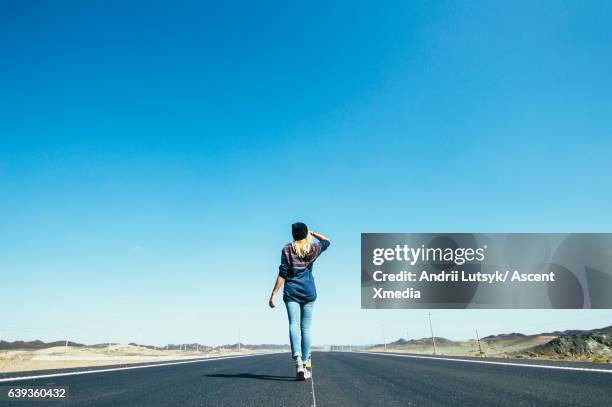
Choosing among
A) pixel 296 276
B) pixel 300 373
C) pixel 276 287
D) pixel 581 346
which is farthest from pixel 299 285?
pixel 581 346

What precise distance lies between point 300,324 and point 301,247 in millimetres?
1082

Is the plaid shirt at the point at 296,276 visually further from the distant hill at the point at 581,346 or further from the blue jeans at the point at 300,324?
the distant hill at the point at 581,346

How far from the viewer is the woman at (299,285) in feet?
18.1

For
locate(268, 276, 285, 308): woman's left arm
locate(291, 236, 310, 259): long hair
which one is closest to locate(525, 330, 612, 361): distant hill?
locate(268, 276, 285, 308): woman's left arm

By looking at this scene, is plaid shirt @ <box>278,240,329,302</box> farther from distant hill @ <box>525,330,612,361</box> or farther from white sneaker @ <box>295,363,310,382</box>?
distant hill @ <box>525,330,612,361</box>

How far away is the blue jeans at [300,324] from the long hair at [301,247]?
0.67 m

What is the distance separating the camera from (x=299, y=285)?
18.1 ft

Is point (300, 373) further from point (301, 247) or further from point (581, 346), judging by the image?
point (581, 346)

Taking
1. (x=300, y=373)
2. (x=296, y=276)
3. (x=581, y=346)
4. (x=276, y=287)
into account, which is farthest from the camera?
(x=581, y=346)

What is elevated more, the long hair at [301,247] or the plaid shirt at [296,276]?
the long hair at [301,247]

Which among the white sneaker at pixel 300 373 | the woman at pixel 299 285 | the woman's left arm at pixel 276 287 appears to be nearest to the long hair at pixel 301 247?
the woman at pixel 299 285

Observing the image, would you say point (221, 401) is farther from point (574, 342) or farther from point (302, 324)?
point (574, 342)

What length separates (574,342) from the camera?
42.3 m

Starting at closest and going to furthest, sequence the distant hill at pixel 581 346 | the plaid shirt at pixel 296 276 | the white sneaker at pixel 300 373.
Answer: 1. the white sneaker at pixel 300 373
2. the plaid shirt at pixel 296 276
3. the distant hill at pixel 581 346
